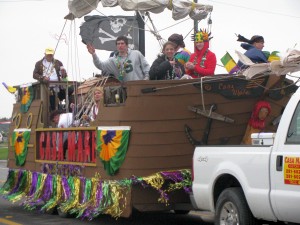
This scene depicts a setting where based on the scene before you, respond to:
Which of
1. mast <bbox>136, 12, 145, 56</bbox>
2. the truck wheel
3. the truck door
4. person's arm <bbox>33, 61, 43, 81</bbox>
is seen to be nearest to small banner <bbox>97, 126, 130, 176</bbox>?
the truck wheel

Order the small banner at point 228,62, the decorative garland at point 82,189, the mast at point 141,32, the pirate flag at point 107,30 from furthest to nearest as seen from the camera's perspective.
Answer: the pirate flag at point 107,30 < the mast at point 141,32 < the small banner at point 228,62 < the decorative garland at point 82,189

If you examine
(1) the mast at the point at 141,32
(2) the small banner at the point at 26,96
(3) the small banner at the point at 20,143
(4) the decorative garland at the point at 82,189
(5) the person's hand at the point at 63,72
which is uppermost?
(1) the mast at the point at 141,32

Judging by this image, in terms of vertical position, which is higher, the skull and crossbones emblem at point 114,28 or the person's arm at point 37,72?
the skull and crossbones emblem at point 114,28

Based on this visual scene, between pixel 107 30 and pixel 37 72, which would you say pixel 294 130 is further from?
pixel 37 72

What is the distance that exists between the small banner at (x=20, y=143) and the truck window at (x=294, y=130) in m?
7.07

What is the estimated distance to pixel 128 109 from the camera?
368 inches

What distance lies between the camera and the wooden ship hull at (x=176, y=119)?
9180 mm

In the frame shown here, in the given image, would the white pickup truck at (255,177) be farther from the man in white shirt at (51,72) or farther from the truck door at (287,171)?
the man in white shirt at (51,72)

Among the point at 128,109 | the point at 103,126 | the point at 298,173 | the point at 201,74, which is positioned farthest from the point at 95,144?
the point at 298,173

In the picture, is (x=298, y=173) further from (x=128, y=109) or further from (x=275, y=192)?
(x=128, y=109)

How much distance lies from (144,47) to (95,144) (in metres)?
3.35

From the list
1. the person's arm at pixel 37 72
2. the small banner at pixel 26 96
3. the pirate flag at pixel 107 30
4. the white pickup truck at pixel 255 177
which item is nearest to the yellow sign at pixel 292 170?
the white pickup truck at pixel 255 177

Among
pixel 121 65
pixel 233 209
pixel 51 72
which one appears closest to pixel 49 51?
pixel 51 72

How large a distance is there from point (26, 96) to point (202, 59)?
4673 mm
